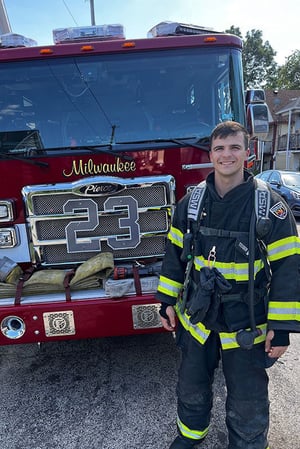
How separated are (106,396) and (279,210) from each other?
191 centimetres

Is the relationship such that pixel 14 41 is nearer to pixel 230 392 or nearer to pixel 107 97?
pixel 107 97

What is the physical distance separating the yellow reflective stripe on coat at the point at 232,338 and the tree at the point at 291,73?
54.5m

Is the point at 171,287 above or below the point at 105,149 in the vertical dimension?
below

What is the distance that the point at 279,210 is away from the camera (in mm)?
1833

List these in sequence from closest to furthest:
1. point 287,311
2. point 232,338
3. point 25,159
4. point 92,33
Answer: point 287,311 → point 232,338 → point 25,159 → point 92,33

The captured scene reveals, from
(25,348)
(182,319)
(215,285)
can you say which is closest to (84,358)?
(25,348)

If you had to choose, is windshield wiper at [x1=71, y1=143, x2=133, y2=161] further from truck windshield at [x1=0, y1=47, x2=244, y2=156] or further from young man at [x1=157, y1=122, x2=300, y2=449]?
young man at [x1=157, y1=122, x2=300, y2=449]

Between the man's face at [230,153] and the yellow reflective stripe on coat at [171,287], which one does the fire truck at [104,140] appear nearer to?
the yellow reflective stripe on coat at [171,287]

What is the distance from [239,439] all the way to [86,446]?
941mm

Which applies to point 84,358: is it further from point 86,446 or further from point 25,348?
point 86,446

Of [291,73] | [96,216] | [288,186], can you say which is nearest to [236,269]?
[96,216]

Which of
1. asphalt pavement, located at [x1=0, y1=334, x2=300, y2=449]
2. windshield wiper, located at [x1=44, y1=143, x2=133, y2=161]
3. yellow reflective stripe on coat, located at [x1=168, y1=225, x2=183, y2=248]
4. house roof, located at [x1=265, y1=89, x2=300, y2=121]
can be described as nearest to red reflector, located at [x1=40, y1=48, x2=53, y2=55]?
windshield wiper, located at [x1=44, y1=143, x2=133, y2=161]

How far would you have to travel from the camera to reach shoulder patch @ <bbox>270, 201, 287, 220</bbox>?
71.5 inches

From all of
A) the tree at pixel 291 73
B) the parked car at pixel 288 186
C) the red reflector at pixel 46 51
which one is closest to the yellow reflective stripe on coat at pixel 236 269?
the red reflector at pixel 46 51
